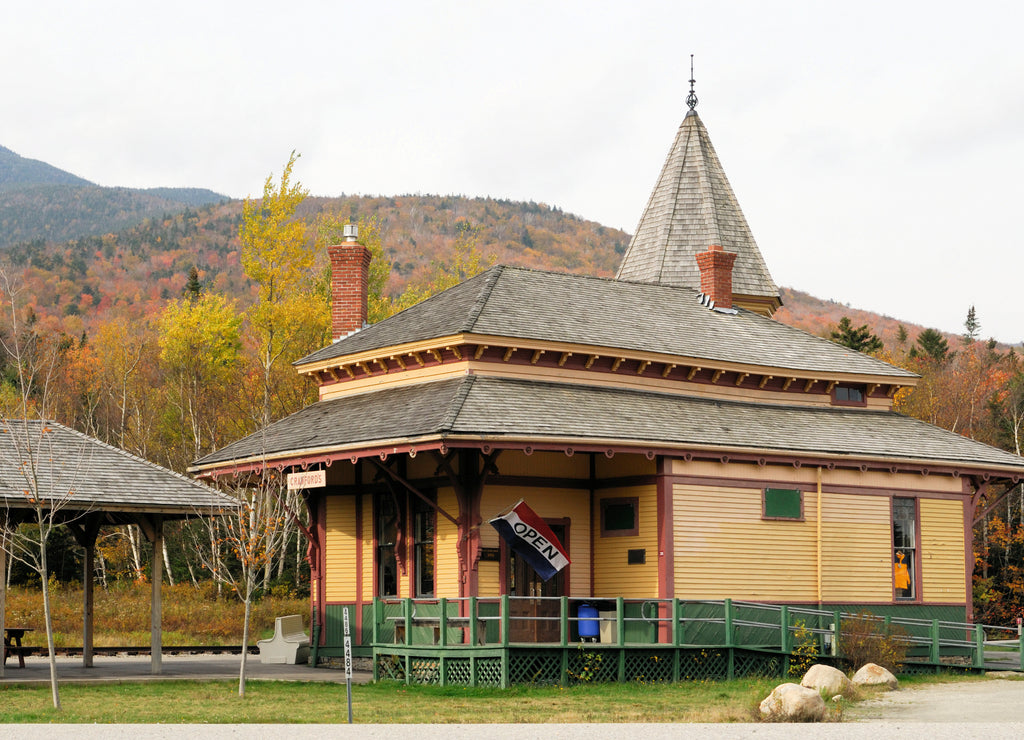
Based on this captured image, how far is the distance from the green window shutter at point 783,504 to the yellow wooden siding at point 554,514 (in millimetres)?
3479

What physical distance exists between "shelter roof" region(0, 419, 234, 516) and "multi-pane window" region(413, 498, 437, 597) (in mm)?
3506

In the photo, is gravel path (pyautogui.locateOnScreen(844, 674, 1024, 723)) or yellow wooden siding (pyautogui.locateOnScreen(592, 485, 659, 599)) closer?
gravel path (pyautogui.locateOnScreen(844, 674, 1024, 723))

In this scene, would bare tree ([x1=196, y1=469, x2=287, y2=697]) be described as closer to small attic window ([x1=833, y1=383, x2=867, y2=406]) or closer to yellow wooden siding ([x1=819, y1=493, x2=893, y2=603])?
yellow wooden siding ([x1=819, y1=493, x2=893, y2=603])

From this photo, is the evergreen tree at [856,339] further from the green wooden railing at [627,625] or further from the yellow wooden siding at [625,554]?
the yellow wooden siding at [625,554]

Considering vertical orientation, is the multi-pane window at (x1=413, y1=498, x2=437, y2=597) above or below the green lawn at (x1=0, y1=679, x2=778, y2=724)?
above

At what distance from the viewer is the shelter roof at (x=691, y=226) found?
34875 millimetres

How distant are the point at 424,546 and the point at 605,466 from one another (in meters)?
3.79

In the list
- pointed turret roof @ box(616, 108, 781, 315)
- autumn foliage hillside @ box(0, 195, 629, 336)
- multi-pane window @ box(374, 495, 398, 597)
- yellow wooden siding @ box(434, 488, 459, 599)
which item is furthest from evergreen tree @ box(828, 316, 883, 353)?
autumn foliage hillside @ box(0, 195, 629, 336)

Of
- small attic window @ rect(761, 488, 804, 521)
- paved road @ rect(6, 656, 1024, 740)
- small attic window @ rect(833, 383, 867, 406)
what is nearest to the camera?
paved road @ rect(6, 656, 1024, 740)

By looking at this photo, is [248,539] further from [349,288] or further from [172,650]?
[172,650]

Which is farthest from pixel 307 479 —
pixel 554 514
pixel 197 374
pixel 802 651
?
pixel 197 374

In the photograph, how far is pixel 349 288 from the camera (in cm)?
3117

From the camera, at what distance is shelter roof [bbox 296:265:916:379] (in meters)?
26.1

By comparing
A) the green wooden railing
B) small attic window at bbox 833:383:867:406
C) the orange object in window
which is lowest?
the green wooden railing
